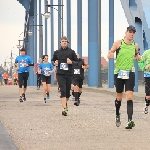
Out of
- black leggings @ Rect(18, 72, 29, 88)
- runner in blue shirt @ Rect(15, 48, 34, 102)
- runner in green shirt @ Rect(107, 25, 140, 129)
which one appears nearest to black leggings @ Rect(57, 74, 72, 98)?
runner in green shirt @ Rect(107, 25, 140, 129)

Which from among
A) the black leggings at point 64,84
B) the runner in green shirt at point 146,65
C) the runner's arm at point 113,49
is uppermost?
the runner's arm at point 113,49

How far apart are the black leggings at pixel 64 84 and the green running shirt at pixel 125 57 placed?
10.4ft

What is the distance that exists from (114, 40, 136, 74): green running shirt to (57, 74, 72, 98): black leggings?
3.18 metres

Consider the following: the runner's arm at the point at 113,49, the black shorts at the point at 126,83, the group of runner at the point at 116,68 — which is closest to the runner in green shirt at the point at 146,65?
the group of runner at the point at 116,68

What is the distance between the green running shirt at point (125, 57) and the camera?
10883 mm

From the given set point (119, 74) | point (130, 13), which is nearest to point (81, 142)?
point (119, 74)

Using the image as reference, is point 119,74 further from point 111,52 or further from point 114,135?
point 114,135

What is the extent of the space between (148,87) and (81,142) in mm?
5513

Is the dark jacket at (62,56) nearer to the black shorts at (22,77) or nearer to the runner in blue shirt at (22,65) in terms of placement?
the runner in blue shirt at (22,65)

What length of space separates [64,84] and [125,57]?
335cm

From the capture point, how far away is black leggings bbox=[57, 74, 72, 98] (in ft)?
45.9

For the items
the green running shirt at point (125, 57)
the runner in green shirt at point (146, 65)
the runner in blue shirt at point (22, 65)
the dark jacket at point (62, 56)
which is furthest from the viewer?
the runner in blue shirt at point (22, 65)

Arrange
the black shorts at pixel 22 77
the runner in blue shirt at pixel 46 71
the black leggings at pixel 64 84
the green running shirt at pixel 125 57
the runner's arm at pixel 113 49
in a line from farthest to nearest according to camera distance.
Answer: the runner in blue shirt at pixel 46 71 < the black shorts at pixel 22 77 < the black leggings at pixel 64 84 < the green running shirt at pixel 125 57 < the runner's arm at pixel 113 49

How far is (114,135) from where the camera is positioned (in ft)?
31.3
